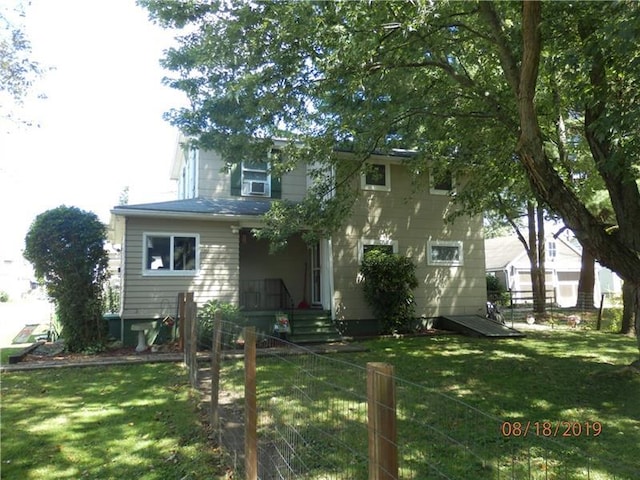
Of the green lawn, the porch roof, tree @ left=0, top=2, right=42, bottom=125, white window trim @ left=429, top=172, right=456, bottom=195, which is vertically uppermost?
tree @ left=0, top=2, right=42, bottom=125

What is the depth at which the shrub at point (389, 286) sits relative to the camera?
1295cm

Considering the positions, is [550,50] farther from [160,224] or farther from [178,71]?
[160,224]

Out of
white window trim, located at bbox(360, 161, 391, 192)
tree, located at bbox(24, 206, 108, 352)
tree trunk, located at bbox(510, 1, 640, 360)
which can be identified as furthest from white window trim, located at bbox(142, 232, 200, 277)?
tree trunk, located at bbox(510, 1, 640, 360)

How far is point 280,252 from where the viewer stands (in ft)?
50.6

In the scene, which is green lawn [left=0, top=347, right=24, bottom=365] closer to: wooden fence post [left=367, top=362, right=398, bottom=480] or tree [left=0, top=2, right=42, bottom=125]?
wooden fence post [left=367, top=362, right=398, bottom=480]

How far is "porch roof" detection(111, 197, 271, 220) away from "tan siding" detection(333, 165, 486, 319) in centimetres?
279

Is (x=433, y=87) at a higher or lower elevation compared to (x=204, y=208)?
higher

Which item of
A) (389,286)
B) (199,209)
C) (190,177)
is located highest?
(190,177)

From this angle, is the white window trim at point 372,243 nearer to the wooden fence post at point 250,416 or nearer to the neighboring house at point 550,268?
the wooden fence post at point 250,416

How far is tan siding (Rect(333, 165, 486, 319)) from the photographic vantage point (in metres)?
13.7

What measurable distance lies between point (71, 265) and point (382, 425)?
34.5 feet

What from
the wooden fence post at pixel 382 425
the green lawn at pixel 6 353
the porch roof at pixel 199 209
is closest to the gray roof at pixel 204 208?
the porch roof at pixel 199 209

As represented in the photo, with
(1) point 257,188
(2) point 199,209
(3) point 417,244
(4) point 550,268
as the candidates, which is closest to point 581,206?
(3) point 417,244

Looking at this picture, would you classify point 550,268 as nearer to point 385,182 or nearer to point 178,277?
point 385,182
